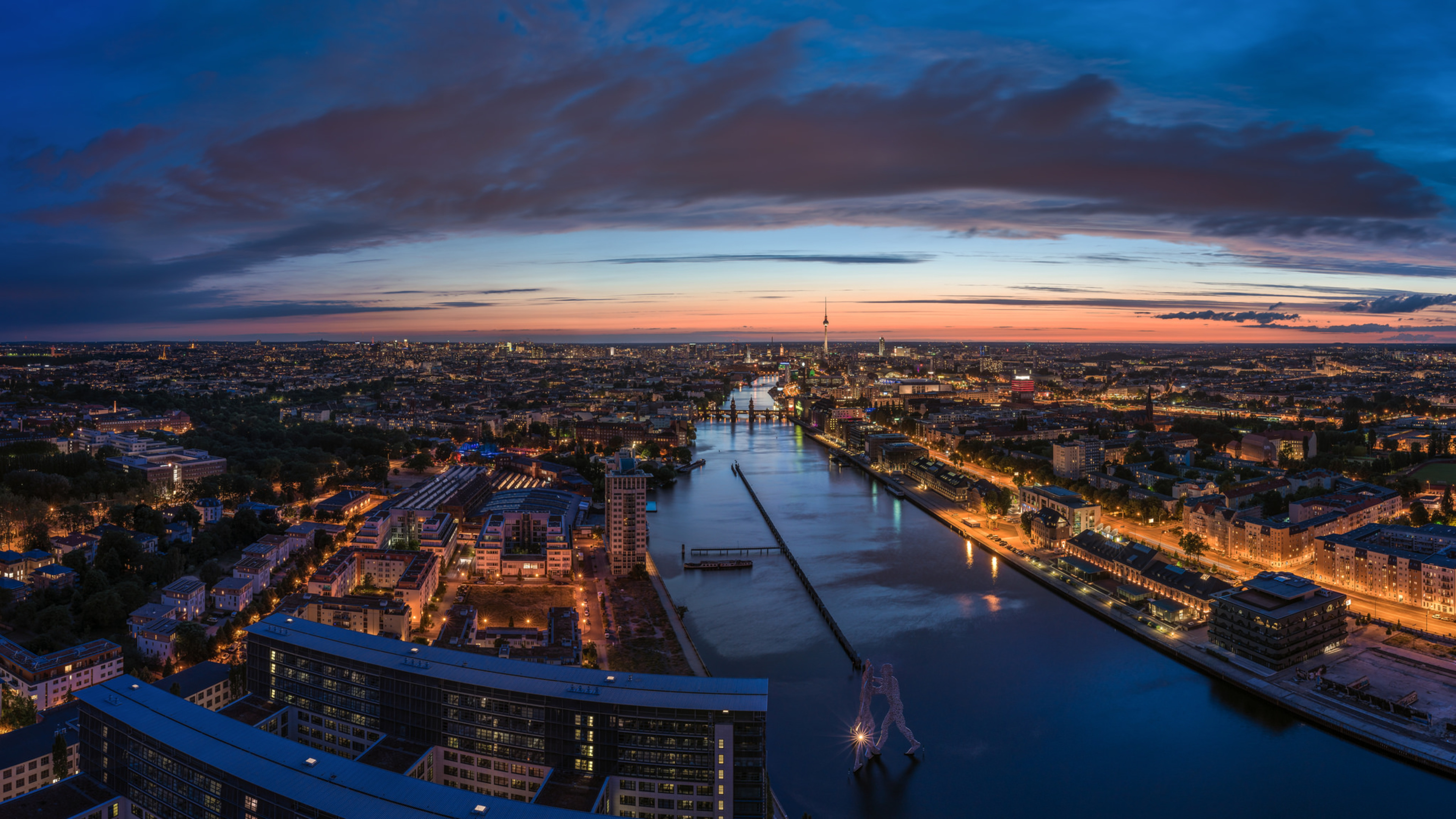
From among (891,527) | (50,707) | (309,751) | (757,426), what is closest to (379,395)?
(757,426)

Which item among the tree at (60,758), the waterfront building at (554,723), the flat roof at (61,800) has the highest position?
the waterfront building at (554,723)

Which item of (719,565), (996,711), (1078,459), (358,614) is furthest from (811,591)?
(1078,459)

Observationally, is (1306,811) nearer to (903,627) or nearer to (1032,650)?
(1032,650)

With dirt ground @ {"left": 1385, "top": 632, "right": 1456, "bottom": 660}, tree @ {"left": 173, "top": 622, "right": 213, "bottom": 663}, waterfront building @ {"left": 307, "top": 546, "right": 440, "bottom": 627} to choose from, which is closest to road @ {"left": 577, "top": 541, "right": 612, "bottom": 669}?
waterfront building @ {"left": 307, "top": 546, "right": 440, "bottom": 627}

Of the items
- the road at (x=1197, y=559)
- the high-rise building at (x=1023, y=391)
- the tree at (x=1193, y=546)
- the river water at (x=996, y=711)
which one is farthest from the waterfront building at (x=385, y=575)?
the high-rise building at (x=1023, y=391)

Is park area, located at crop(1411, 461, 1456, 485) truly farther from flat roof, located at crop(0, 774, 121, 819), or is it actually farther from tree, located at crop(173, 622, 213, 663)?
flat roof, located at crop(0, 774, 121, 819)

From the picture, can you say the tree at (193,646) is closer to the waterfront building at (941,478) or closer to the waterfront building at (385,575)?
the waterfront building at (385,575)
